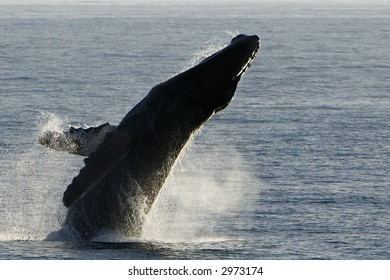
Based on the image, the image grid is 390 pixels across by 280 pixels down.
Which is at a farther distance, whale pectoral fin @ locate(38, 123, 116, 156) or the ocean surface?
the ocean surface

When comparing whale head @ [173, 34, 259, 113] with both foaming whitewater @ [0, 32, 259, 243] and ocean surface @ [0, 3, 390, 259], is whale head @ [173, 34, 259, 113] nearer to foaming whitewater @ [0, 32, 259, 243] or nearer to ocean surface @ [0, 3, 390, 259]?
foaming whitewater @ [0, 32, 259, 243]

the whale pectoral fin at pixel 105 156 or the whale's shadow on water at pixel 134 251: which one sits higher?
the whale pectoral fin at pixel 105 156

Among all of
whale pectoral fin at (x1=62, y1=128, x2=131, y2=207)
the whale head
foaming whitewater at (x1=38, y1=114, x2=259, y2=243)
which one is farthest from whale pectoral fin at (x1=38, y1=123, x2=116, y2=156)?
the whale head

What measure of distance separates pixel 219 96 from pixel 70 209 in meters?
2.95

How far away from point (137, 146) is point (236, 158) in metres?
14.4

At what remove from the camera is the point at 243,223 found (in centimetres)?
2264

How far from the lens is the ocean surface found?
770 inches

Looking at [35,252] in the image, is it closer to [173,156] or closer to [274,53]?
[173,156]

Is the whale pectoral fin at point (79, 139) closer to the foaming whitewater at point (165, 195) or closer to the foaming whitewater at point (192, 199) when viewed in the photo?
the foaming whitewater at point (165, 195)

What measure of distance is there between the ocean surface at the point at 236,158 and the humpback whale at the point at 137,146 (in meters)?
0.46

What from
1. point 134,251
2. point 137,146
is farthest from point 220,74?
point 134,251

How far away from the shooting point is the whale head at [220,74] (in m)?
16.3

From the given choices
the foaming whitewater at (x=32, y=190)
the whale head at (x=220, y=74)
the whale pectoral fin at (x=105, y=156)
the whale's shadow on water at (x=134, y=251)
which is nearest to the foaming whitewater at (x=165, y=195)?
the foaming whitewater at (x=32, y=190)

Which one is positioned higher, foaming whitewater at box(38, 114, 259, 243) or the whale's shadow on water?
foaming whitewater at box(38, 114, 259, 243)
